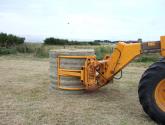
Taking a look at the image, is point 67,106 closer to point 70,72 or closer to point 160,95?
point 70,72

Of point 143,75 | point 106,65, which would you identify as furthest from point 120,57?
point 143,75

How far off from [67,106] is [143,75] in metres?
1.92

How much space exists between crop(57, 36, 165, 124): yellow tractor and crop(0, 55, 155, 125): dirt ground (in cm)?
30

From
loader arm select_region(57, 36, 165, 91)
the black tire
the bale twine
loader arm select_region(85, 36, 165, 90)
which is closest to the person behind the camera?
the black tire

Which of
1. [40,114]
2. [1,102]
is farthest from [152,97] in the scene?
[1,102]

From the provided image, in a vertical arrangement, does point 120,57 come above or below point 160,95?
above

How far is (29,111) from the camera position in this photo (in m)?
6.92

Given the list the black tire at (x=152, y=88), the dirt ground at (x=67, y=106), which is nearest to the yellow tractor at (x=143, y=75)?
the black tire at (x=152, y=88)

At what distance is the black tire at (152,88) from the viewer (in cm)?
608

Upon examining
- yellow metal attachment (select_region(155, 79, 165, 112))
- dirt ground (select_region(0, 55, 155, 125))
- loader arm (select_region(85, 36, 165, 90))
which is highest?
loader arm (select_region(85, 36, 165, 90))

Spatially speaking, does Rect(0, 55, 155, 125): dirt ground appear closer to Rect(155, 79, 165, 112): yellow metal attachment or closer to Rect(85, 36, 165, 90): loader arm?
Rect(155, 79, 165, 112): yellow metal attachment

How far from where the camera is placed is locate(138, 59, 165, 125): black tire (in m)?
6.08

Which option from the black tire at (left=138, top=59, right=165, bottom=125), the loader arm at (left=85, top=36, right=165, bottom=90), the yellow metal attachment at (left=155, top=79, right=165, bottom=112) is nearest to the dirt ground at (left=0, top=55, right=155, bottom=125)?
the black tire at (left=138, top=59, right=165, bottom=125)

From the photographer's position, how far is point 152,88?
20.1 ft
